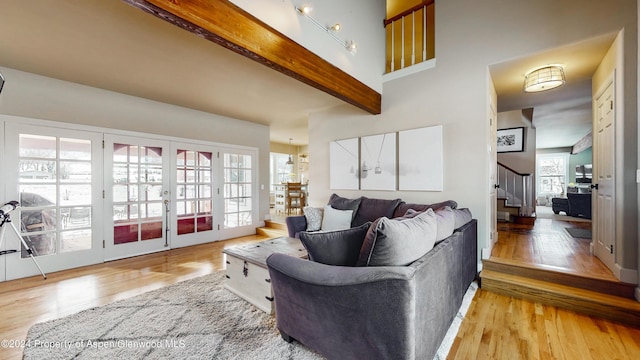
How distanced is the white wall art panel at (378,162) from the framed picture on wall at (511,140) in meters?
3.68

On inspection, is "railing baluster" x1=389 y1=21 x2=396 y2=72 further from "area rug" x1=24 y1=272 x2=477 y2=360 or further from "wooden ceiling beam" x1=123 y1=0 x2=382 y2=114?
"area rug" x1=24 y1=272 x2=477 y2=360

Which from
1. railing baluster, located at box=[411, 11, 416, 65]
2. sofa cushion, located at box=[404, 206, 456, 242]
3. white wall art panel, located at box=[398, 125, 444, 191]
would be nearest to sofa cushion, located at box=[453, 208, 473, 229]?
sofa cushion, located at box=[404, 206, 456, 242]

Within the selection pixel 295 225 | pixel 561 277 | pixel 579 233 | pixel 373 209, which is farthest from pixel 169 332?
pixel 579 233

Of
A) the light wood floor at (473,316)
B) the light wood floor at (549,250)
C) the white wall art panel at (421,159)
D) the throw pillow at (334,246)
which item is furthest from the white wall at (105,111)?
the light wood floor at (549,250)

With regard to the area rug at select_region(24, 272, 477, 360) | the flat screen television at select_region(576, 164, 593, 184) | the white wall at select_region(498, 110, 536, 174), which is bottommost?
the area rug at select_region(24, 272, 477, 360)

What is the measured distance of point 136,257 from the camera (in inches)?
151

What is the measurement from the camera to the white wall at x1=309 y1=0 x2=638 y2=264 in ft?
7.85

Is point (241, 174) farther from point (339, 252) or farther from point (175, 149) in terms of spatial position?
point (339, 252)

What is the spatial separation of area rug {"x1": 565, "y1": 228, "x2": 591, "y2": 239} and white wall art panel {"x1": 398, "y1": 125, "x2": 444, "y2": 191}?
2752mm

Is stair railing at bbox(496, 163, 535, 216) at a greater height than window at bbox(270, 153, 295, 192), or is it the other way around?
window at bbox(270, 153, 295, 192)

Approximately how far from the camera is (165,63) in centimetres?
282

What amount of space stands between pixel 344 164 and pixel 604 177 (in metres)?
3.08

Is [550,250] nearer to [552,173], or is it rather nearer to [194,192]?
[194,192]

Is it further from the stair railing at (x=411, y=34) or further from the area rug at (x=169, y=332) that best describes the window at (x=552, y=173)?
the area rug at (x=169, y=332)
